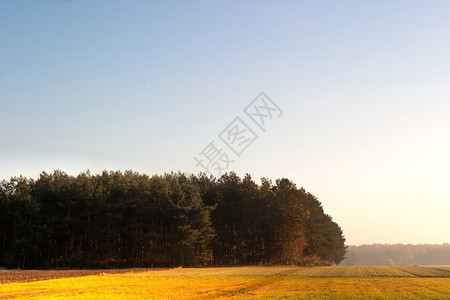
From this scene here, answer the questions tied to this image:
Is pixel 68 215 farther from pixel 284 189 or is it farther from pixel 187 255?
pixel 284 189

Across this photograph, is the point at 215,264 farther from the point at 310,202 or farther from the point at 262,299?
the point at 262,299

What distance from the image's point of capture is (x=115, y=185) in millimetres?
78375

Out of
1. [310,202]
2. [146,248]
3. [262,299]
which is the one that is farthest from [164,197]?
[262,299]

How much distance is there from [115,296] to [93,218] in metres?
53.5

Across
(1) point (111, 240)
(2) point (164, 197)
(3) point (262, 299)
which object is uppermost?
(2) point (164, 197)

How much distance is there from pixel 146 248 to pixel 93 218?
1062cm

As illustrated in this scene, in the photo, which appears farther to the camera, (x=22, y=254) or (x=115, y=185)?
(x=115, y=185)

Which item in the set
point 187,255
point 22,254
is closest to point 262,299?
point 187,255

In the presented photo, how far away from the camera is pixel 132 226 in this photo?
2931 inches

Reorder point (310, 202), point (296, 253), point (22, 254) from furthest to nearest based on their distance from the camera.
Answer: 1. point (310, 202)
2. point (296, 253)
3. point (22, 254)

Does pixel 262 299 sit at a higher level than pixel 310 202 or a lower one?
lower

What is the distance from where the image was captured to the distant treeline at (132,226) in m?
72.2

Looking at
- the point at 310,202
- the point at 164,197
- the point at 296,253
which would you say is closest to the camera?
the point at 164,197

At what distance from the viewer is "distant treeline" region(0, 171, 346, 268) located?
72.2 m
